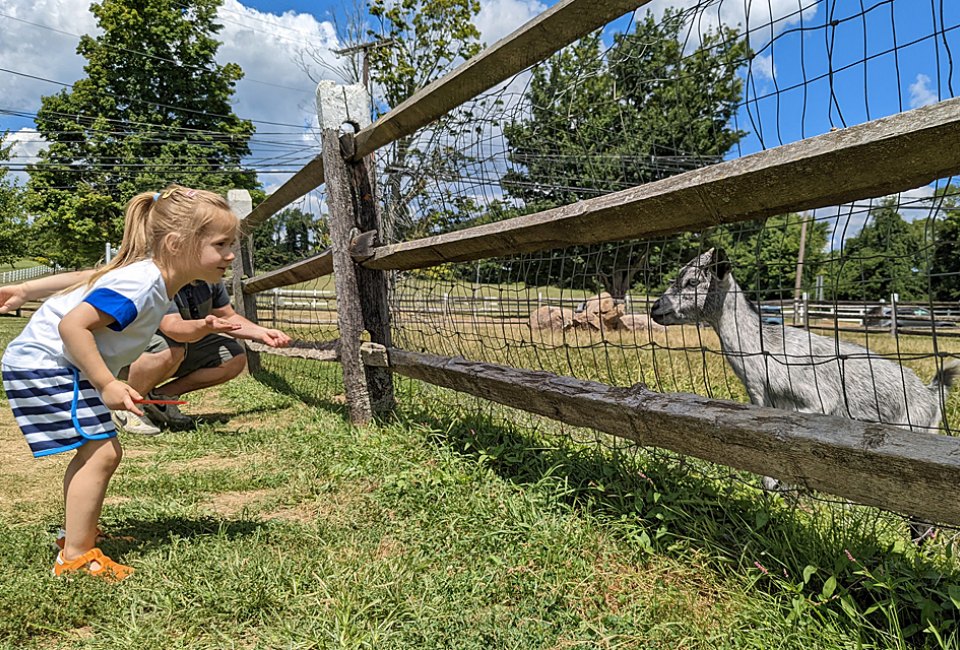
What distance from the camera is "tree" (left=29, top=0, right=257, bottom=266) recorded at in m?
25.4

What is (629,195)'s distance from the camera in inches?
85.8

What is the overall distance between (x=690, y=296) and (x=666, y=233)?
6.93ft

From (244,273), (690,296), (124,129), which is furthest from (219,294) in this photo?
(124,129)

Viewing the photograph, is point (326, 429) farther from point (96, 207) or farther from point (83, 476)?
point (96, 207)

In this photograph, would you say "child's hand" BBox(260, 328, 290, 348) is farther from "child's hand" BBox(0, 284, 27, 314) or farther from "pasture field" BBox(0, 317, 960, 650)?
"child's hand" BBox(0, 284, 27, 314)

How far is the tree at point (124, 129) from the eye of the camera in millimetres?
25422

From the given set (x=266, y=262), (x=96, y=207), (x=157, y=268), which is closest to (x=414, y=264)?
(x=157, y=268)

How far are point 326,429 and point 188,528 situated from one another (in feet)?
4.95

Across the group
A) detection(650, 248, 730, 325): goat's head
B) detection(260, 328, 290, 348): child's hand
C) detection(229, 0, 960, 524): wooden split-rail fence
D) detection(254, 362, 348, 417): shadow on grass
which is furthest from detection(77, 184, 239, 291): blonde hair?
detection(650, 248, 730, 325): goat's head

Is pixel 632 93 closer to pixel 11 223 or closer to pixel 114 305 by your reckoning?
pixel 114 305

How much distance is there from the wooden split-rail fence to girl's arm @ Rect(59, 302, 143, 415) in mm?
1541

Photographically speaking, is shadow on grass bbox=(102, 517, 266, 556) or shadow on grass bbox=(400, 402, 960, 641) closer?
shadow on grass bbox=(400, 402, 960, 641)

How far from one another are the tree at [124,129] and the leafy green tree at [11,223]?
1412mm

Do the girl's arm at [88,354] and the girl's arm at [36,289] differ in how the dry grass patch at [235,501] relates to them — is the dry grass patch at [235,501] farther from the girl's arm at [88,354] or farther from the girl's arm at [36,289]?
the girl's arm at [36,289]
